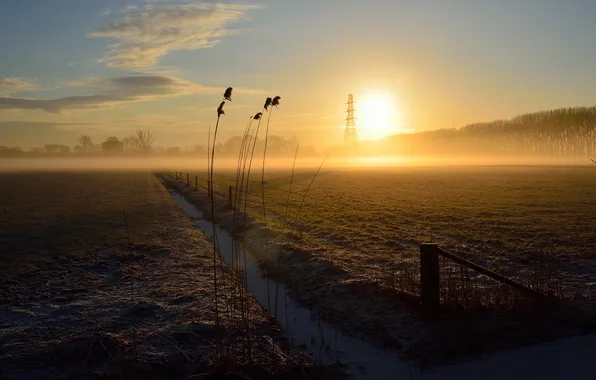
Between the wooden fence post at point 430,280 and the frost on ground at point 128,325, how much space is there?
7.77 feet

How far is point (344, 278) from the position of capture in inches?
414

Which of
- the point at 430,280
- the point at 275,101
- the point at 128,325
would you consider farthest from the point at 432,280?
the point at 128,325

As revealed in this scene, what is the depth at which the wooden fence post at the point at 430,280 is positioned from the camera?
23.6ft

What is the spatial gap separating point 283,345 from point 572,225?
16954 millimetres

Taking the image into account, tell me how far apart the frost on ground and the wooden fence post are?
2.37 m

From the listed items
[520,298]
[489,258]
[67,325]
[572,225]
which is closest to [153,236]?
[67,325]

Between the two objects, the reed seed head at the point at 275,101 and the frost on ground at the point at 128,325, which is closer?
the reed seed head at the point at 275,101

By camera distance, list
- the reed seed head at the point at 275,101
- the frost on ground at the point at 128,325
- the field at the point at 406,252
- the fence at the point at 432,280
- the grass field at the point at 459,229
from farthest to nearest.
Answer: the grass field at the point at 459,229, the field at the point at 406,252, the fence at the point at 432,280, the frost on ground at the point at 128,325, the reed seed head at the point at 275,101

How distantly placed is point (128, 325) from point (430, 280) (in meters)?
5.69

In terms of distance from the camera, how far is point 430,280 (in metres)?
7.29

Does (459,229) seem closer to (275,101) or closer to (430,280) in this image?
(430,280)

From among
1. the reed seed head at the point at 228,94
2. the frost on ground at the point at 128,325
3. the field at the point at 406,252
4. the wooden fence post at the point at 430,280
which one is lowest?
the frost on ground at the point at 128,325

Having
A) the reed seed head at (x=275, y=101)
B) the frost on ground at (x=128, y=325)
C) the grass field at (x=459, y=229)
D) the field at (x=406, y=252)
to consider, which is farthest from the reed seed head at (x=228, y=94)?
the grass field at (x=459, y=229)

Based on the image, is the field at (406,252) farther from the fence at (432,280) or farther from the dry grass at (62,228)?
the dry grass at (62,228)
